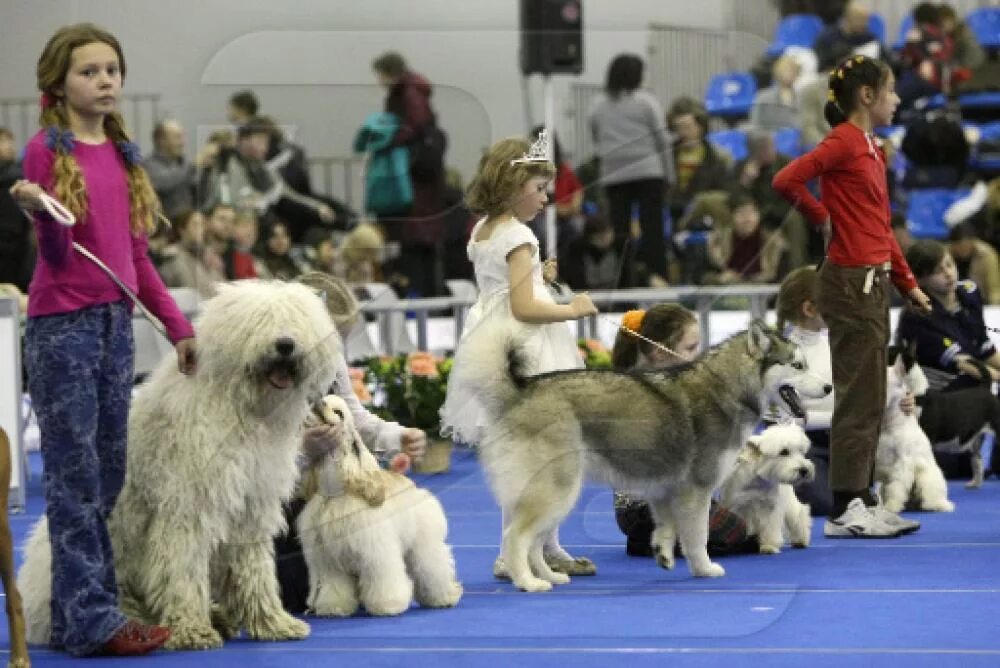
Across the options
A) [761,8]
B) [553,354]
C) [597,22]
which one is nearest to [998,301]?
[761,8]

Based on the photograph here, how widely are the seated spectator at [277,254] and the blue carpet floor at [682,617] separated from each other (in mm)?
676

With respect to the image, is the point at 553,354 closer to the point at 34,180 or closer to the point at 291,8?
the point at 34,180

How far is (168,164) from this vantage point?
26.5 ft

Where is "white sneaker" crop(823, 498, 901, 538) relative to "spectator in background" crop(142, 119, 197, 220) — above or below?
below

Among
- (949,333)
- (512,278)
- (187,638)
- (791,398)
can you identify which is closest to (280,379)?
(512,278)

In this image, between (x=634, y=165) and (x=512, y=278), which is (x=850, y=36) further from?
(x=634, y=165)

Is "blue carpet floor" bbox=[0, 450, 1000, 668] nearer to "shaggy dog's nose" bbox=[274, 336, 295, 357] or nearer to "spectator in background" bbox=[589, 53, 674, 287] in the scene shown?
"shaggy dog's nose" bbox=[274, 336, 295, 357]

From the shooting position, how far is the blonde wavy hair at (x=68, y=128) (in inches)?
167

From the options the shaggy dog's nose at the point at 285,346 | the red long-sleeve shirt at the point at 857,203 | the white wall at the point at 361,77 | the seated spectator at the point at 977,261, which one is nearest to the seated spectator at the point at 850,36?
the seated spectator at the point at 977,261

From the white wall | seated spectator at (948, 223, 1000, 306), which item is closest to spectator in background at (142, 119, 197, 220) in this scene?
the white wall

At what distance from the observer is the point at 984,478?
9000mm

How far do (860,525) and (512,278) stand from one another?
302 cm

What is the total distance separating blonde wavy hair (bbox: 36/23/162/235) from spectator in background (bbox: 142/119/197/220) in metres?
2.80

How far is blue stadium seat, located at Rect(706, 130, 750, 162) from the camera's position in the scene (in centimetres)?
379
